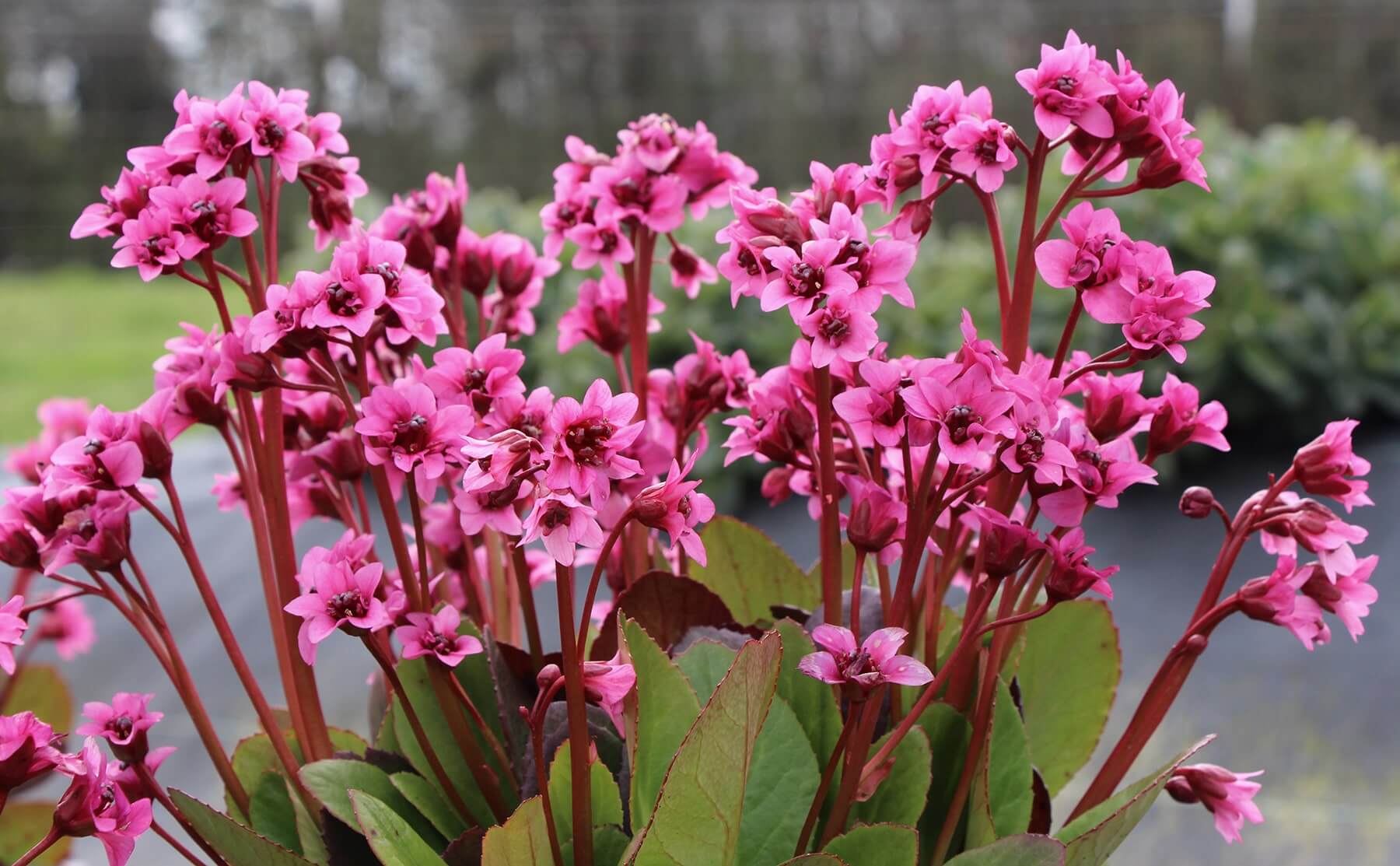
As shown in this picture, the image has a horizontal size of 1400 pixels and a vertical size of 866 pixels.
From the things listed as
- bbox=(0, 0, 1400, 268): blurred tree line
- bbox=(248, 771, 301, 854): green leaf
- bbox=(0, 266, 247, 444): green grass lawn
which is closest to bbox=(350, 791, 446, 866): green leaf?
bbox=(248, 771, 301, 854): green leaf

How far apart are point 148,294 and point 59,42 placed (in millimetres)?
2304

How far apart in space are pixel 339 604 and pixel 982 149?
0.95 feet

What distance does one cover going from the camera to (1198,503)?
496mm

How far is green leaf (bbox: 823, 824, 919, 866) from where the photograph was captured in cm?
41

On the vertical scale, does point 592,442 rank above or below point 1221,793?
above

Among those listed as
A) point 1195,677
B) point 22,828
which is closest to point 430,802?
point 22,828

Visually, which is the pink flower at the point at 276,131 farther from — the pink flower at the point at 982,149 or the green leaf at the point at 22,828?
the green leaf at the point at 22,828

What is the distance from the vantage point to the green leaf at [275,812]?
507mm

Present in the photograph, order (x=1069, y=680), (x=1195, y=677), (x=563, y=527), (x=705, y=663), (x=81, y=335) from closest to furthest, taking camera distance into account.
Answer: (x=563, y=527), (x=705, y=663), (x=1069, y=680), (x=1195, y=677), (x=81, y=335)

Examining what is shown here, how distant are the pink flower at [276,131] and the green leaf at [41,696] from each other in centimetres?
62

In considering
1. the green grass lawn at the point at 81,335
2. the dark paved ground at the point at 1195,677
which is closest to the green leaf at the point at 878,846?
the dark paved ground at the point at 1195,677

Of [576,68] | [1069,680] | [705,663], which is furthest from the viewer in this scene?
[576,68]

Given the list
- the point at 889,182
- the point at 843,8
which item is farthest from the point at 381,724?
the point at 843,8

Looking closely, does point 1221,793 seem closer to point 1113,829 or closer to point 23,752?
point 1113,829
